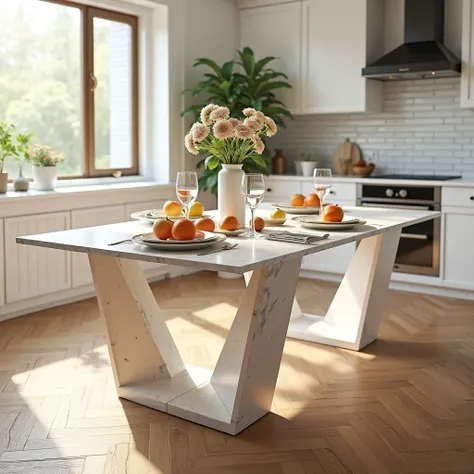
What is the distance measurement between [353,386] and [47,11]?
11.7 feet

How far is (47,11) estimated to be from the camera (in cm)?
518

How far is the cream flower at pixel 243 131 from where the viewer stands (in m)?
3.08

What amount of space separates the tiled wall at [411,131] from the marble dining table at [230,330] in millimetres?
2324

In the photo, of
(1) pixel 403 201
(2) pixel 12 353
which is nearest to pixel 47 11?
(2) pixel 12 353

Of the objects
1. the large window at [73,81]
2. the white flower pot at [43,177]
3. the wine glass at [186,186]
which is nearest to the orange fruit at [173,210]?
the wine glass at [186,186]

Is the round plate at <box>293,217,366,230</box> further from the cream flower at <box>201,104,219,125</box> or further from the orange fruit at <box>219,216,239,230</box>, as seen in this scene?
the cream flower at <box>201,104,219,125</box>

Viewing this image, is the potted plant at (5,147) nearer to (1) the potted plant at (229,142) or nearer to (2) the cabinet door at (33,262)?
(2) the cabinet door at (33,262)

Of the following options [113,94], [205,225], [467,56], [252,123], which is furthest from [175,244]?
[467,56]

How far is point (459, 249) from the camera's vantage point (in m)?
5.25

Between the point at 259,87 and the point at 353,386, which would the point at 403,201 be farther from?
Result: the point at 353,386

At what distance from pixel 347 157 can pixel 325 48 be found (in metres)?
0.96

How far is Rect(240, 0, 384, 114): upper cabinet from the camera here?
580 cm

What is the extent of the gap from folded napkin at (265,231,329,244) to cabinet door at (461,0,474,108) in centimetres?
293

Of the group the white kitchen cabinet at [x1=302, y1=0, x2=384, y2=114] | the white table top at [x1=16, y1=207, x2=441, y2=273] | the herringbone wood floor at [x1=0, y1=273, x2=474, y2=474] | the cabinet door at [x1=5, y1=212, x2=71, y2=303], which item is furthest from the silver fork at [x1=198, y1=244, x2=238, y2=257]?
the white kitchen cabinet at [x1=302, y1=0, x2=384, y2=114]
